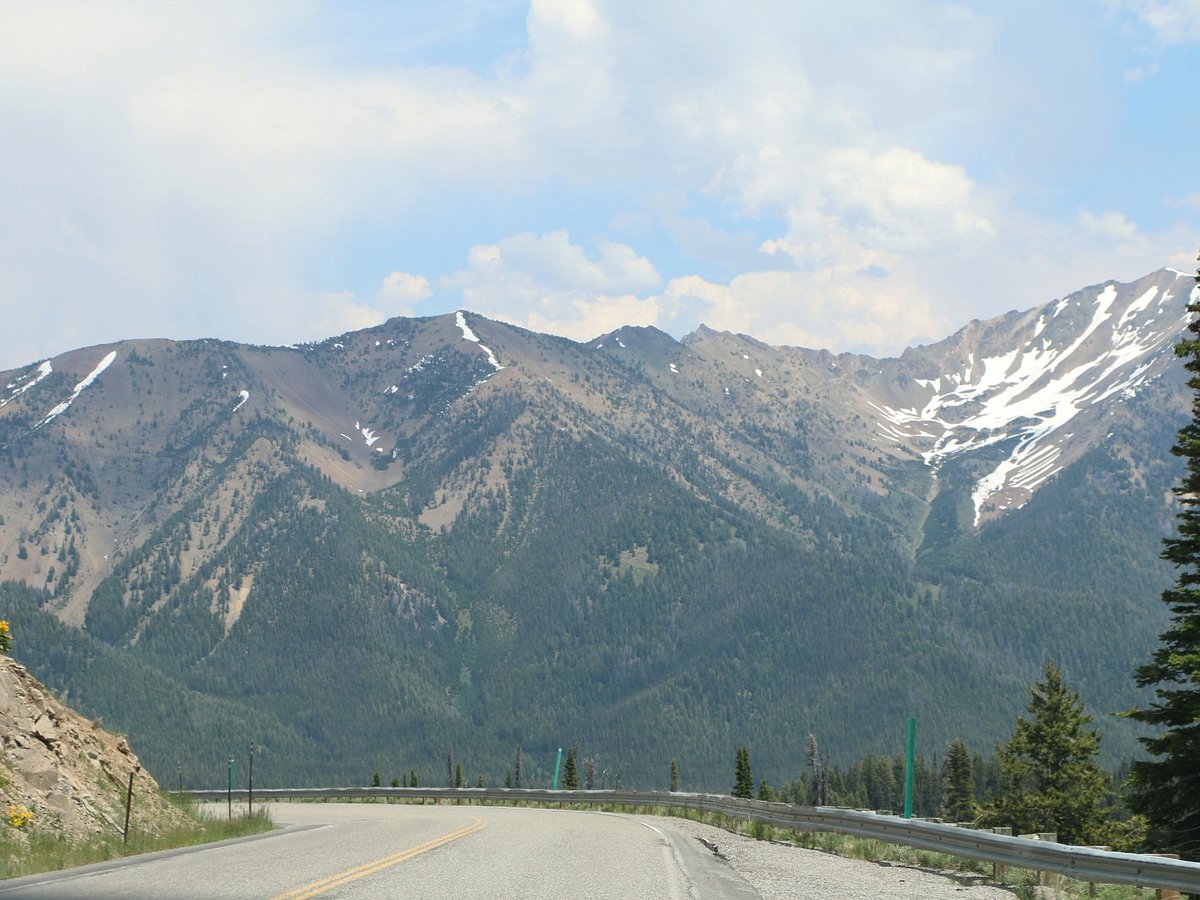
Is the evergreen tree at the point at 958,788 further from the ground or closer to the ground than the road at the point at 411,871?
closer to the ground

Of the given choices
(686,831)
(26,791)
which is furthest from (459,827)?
(26,791)

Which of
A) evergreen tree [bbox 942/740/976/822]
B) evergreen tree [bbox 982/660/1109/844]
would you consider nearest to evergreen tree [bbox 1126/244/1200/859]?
evergreen tree [bbox 982/660/1109/844]

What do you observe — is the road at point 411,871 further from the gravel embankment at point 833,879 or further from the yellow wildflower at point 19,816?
the yellow wildflower at point 19,816

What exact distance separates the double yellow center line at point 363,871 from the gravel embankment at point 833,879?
18.4 ft

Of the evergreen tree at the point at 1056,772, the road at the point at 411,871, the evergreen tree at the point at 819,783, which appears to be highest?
the road at the point at 411,871

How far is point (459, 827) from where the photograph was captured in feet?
101

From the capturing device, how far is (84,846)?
23.6 metres

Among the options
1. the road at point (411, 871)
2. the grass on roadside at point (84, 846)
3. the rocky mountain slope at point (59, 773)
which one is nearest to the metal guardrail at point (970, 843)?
the road at point (411, 871)

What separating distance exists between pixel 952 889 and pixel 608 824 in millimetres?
17131

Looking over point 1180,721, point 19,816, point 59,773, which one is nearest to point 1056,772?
point 1180,721

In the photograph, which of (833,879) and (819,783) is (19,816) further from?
(819,783)

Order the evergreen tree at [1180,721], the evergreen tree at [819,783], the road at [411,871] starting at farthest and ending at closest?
1. the evergreen tree at [819,783]
2. the evergreen tree at [1180,721]
3. the road at [411,871]

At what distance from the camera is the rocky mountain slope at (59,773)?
81.6ft

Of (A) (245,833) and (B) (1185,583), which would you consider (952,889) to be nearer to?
(B) (1185,583)
